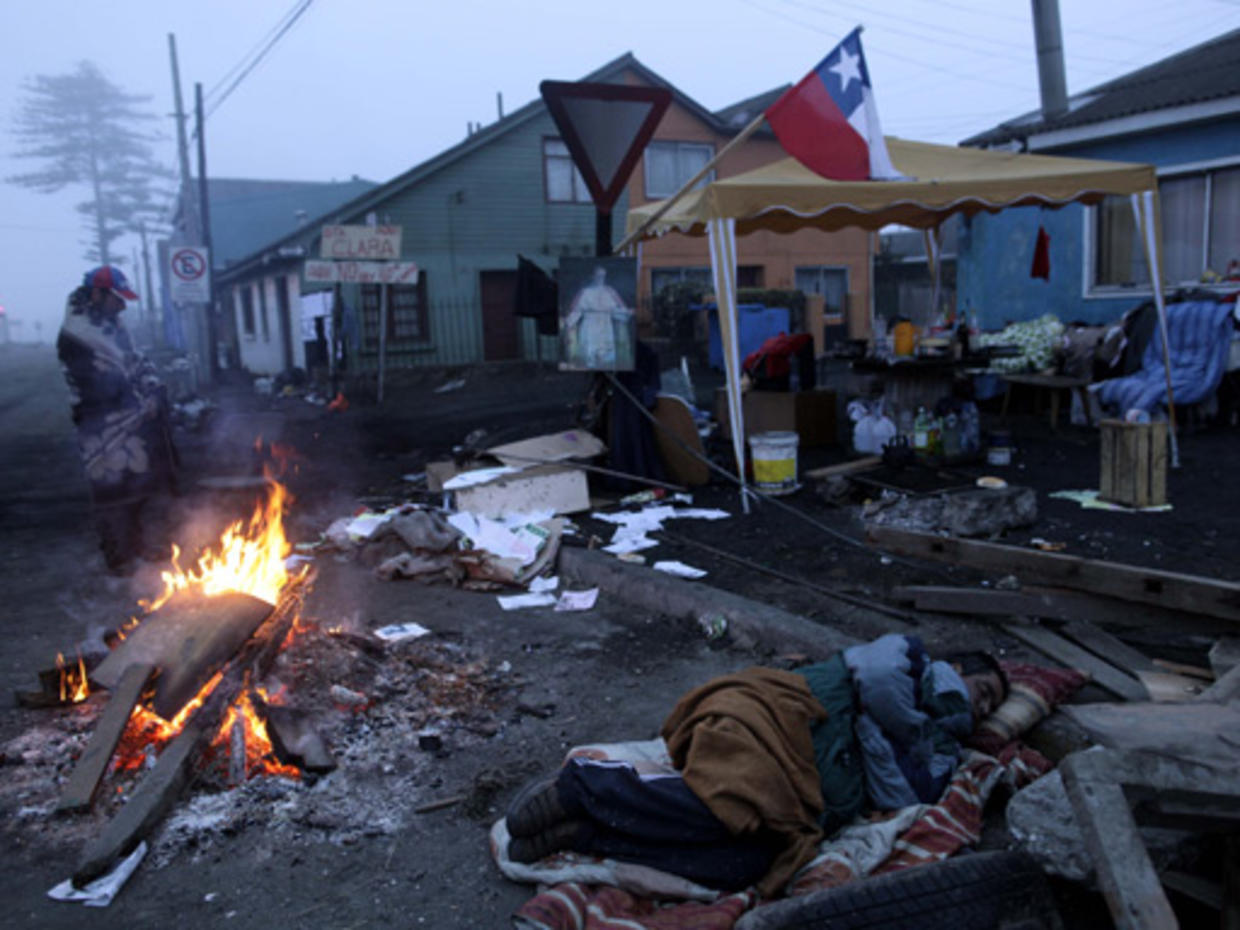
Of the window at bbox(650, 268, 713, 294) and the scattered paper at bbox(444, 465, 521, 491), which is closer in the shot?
the scattered paper at bbox(444, 465, 521, 491)

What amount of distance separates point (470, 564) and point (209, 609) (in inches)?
87.6

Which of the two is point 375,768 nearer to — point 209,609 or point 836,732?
point 209,609

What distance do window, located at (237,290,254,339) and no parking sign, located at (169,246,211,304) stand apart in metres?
12.2

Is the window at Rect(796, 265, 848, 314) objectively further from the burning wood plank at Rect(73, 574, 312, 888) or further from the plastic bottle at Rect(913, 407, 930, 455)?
the burning wood plank at Rect(73, 574, 312, 888)

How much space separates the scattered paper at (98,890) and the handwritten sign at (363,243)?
14.3m

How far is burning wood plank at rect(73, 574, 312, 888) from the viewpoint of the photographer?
2.96 metres

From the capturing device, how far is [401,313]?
2148 centimetres

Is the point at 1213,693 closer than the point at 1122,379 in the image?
Yes

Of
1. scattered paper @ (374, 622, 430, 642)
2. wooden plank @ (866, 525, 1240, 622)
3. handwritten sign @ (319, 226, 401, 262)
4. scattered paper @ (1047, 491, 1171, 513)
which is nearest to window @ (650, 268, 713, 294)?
handwritten sign @ (319, 226, 401, 262)

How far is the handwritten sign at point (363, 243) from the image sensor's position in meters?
16.0

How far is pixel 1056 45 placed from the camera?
13695 mm

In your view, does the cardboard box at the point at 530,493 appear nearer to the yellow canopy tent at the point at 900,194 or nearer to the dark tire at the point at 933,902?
the yellow canopy tent at the point at 900,194

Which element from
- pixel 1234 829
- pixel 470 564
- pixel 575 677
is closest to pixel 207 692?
pixel 575 677

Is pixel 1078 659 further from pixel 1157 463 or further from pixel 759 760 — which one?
pixel 1157 463
